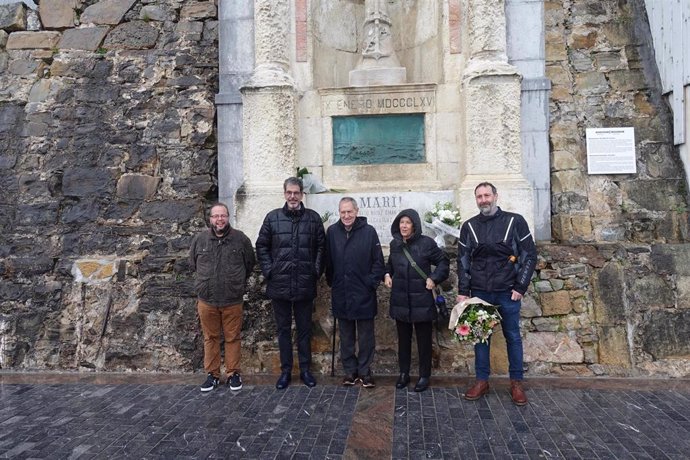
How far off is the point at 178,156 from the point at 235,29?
5.93 feet

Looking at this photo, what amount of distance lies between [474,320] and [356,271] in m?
1.17

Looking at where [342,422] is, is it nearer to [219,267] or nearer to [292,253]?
[292,253]

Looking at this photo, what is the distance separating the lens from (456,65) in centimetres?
→ 616

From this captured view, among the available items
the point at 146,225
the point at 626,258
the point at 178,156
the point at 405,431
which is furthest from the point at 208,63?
the point at 626,258

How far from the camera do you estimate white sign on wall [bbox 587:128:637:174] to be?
5.69m

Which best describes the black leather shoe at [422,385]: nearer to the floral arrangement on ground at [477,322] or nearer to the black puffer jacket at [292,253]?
the floral arrangement on ground at [477,322]

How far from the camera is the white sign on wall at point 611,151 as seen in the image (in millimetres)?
5691

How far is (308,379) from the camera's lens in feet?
15.7

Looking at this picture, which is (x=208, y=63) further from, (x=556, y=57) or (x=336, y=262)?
(x=556, y=57)

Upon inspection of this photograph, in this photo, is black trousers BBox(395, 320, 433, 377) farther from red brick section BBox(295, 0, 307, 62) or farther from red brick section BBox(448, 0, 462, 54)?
red brick section BBox(295, 0, 307, 62)

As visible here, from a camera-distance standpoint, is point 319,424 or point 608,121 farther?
point 608,121

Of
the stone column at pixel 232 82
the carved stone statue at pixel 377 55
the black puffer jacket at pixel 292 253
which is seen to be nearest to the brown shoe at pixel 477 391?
the black puffer jacket at pixel 292 253

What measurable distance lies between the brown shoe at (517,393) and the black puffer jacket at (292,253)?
6.58 ft

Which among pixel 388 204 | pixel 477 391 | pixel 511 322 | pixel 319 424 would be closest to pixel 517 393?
pixel 477 391
